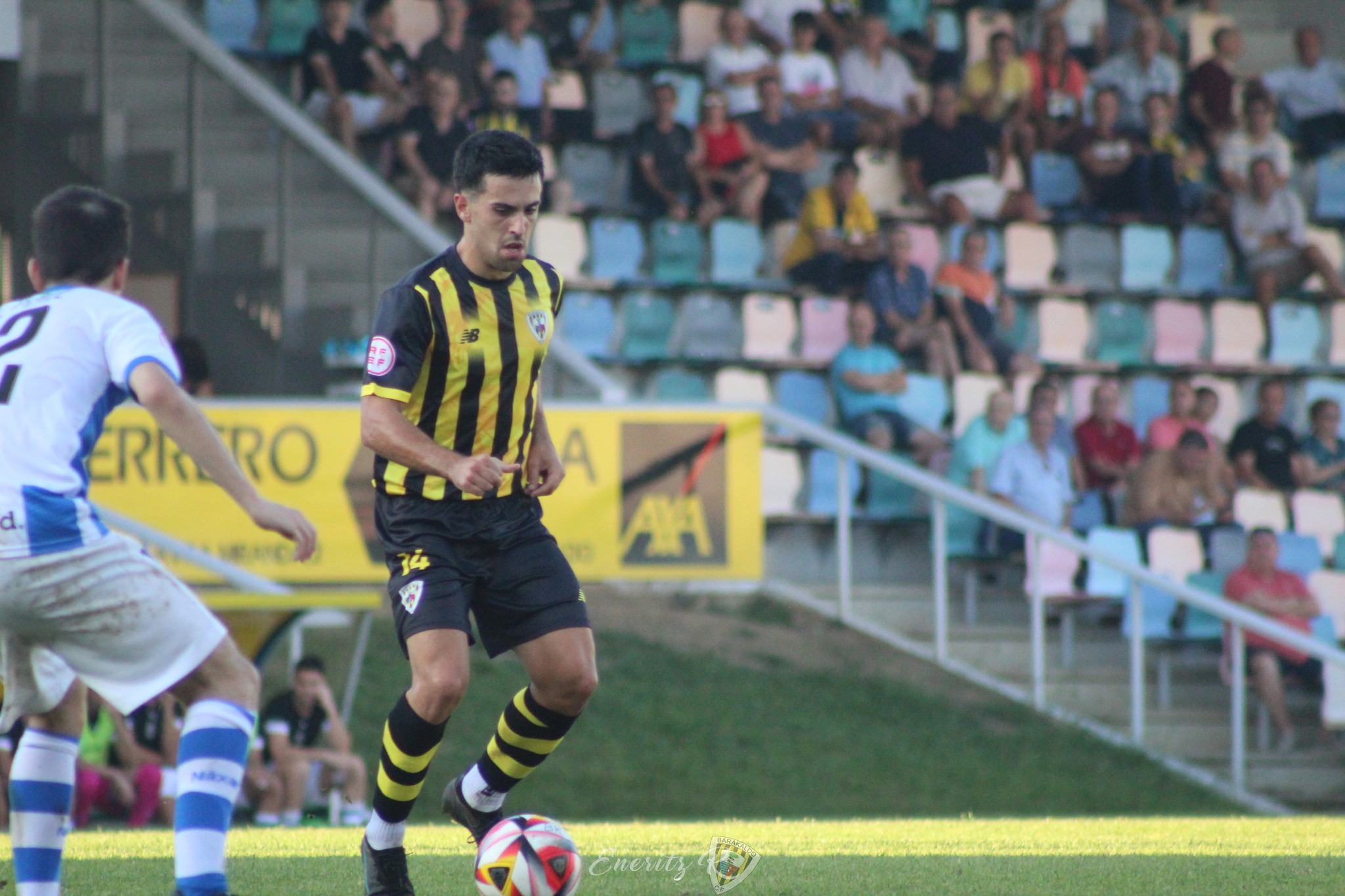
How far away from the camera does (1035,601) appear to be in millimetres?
11859

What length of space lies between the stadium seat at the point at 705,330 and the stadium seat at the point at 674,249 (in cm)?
41

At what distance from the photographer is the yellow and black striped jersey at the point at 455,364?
505 cm

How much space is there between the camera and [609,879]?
5324 millimetres

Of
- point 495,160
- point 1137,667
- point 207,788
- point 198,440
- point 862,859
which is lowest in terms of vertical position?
point 1137,667

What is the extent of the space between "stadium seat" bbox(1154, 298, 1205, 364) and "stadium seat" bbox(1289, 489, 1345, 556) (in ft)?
6.16

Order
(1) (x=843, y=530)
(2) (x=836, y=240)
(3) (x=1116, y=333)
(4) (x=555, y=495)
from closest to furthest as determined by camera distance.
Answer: (4) (x=555, y=495) < (1) (x=843, y=530) < (2) (x=836, y=240) < (3) (x=1116, y=333)

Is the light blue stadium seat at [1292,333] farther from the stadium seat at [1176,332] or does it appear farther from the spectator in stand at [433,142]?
the spectator in stand at [433,142]

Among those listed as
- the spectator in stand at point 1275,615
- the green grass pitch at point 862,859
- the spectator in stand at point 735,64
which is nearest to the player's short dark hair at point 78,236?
the green grass pitch at point 862,859

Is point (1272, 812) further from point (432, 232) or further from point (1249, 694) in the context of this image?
point (432, 232)

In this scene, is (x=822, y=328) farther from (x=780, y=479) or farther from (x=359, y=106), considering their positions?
(x=359, y=106)

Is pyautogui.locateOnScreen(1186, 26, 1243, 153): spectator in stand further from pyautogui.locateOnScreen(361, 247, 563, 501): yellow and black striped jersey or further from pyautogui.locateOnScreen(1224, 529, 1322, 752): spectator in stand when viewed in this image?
pyautogui.locateOnScreen(361, 247, 563, 501): yellow and black striped jersey

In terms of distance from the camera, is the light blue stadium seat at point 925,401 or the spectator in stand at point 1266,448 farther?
the spectator in stand at point 1266,448

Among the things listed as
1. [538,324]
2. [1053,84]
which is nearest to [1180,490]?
[1053,84]

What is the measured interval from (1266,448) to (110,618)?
11.8m
